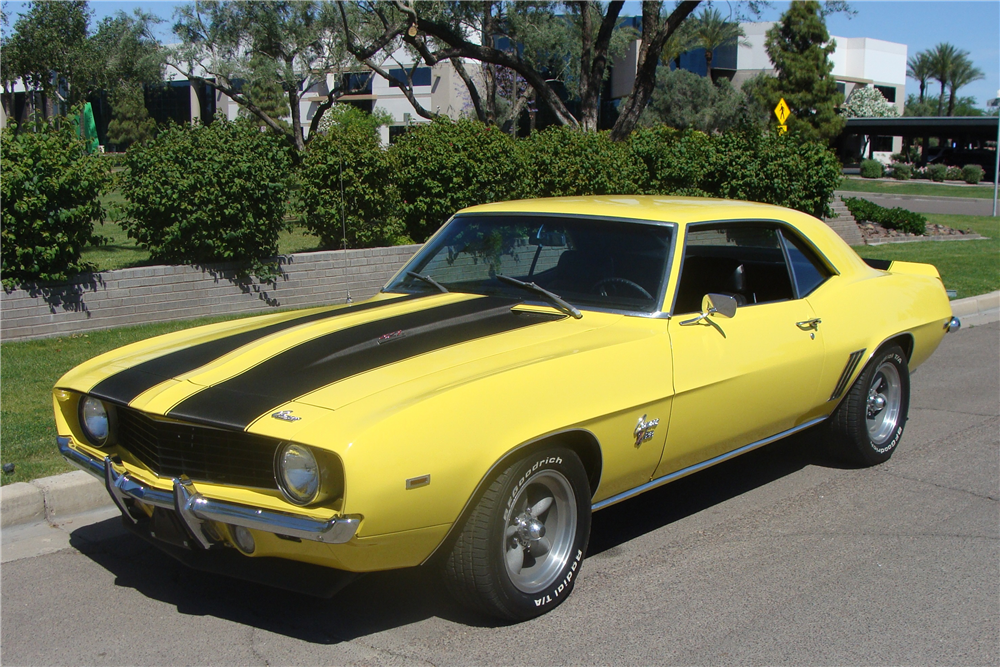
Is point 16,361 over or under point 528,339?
under

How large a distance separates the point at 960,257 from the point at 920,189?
29686mm

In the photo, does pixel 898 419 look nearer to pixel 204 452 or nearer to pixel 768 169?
pixel 204 452

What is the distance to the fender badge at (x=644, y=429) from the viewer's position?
4047 mm

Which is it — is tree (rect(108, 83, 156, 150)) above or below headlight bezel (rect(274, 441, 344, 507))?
above

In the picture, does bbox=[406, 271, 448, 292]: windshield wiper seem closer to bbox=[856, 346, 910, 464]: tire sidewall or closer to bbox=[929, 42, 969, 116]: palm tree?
bbox=[856, 346, 910, 464]: tire sidewall

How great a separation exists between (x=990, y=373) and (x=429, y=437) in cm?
711

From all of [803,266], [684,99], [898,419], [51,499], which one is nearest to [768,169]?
[898,419]

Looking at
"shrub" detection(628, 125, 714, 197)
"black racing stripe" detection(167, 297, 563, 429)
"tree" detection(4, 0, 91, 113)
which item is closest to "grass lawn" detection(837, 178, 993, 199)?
"shrub" detection(628, 125, 714, 197)

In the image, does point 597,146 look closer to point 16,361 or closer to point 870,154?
point 16,361

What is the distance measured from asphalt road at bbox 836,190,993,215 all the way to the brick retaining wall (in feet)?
77.3

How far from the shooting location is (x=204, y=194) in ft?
31.7

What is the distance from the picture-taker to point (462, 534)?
11.4ft

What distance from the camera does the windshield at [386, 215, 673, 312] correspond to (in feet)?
15.0

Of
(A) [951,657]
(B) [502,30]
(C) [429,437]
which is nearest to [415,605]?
(C) [429,437]
